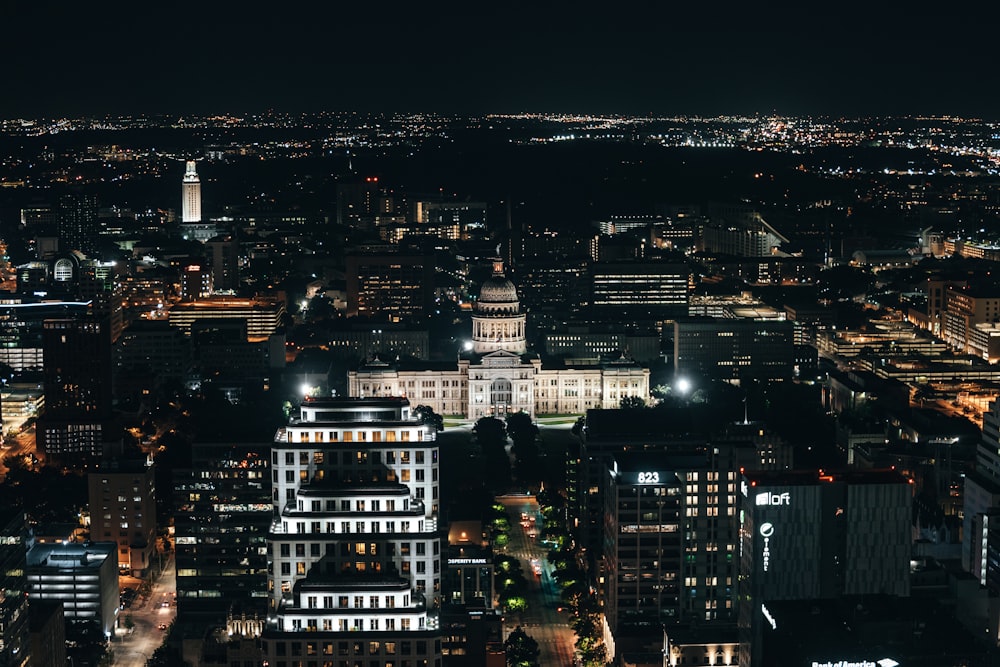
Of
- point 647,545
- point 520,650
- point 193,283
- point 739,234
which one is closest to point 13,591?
point 520,650

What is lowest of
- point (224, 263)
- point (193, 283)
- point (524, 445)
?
point (524, 445)

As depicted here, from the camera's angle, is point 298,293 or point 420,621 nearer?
point 420,621

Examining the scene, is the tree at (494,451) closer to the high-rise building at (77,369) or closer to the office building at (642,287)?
the high-rise building at (77,369)

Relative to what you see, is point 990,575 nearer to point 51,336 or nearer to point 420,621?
point 420,621

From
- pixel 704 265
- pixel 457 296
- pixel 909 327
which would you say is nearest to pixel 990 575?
pixel 909 327

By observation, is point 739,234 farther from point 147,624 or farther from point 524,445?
point 147,624

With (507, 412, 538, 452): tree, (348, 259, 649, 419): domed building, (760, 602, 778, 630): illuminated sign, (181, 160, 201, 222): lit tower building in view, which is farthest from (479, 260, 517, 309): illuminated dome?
(181, 160, 201, 222): lit tower building
